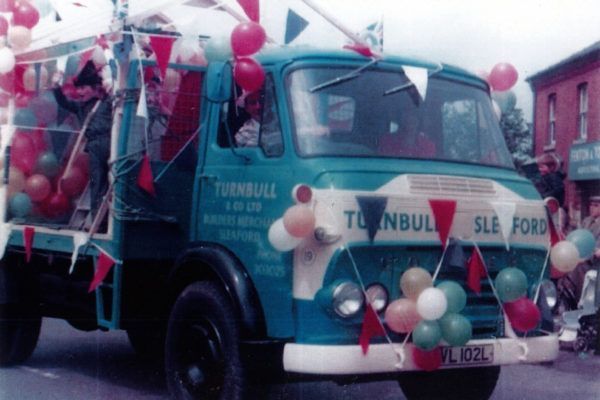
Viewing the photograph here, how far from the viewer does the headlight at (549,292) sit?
21.2 ft

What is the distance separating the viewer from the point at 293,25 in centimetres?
756

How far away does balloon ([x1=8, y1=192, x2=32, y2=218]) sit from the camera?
838cm

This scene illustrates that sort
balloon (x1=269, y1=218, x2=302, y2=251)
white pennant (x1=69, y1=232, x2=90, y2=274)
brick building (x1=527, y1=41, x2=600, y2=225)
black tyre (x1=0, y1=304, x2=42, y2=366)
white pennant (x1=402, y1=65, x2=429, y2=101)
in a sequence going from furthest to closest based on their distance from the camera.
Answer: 1. brick building (x1=527, y1=41, x2=600, y2=225)
2. black tyre (x1=0, y1=304, x2=42, y2=366)
3. white pennant (x1=69, y1=232, x2=90, y2=274)
4. white pennant (x1=402, y1=65, x2=429, y2=101)
5. balloon (x1=269, y1=218, x2=302, y2=251)

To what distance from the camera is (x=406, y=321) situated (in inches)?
224

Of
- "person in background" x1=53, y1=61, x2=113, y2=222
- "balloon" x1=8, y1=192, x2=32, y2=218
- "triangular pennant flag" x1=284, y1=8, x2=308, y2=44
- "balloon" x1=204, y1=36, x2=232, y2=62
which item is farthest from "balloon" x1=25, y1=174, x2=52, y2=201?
"triangular pennant flag" x1=284, y1=8, x2=308, y2=44

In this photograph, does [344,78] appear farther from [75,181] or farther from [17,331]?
[17,331]

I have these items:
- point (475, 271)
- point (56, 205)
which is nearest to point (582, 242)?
point (475, 271)

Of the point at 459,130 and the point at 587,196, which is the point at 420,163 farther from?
the point at 587,196

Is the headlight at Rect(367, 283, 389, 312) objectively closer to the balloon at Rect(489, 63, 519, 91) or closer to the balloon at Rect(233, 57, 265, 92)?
the balloon at Rect(233, 57, 265, 92)

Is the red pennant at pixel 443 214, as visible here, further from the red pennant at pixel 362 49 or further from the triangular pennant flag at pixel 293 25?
the triangular pennant flag at pixel 293 25

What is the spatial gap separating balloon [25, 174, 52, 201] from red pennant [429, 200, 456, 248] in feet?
12.5

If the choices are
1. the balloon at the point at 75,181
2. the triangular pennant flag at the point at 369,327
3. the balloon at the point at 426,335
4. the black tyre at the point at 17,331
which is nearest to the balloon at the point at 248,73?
the triangular pennant flag at the point at 369,327

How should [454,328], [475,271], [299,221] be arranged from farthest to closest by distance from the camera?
[475,271], [454,328], [299,221]

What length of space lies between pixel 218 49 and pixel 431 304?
2352mm
